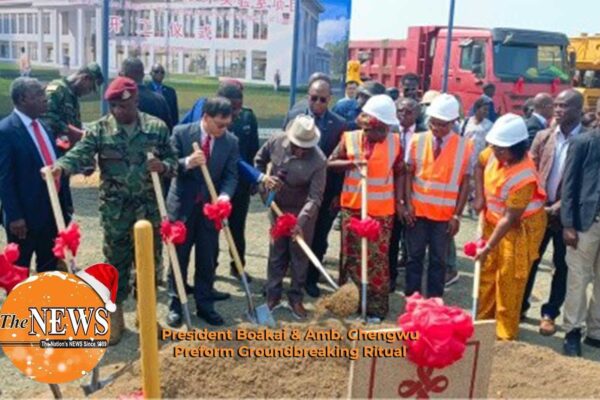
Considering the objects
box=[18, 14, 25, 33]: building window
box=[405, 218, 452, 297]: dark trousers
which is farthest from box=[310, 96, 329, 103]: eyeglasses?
box=[18, 14, 25, 33]: building window

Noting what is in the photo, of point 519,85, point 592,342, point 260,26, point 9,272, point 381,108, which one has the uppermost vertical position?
point 260,26

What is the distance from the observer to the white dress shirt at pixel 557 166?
5.24 meters

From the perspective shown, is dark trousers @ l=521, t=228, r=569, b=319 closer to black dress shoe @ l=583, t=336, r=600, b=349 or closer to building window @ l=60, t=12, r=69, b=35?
black dress shoe @ l=583, t=336, r=600, b=349

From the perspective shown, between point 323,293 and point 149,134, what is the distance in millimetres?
2296

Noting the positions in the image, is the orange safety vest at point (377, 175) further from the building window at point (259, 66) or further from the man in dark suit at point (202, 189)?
the building window at point (259, 66)

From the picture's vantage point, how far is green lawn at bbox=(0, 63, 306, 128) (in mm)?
10445

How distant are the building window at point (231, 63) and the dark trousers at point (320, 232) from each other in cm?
547

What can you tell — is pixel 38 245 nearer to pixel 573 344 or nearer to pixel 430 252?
pixel 430 252

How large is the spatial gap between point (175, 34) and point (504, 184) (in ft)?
23.8

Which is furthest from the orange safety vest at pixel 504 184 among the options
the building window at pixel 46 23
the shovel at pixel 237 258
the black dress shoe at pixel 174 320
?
the building window at pixel 46 23

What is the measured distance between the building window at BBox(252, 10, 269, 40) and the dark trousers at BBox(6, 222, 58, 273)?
6.79 metres

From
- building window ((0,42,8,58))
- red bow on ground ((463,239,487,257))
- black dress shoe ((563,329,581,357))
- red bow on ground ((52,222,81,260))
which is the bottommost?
black dress shoe ((563,329,581,357))

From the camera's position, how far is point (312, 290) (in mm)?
5863

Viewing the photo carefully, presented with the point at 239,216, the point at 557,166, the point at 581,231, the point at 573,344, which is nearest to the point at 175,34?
the point at 239,216
